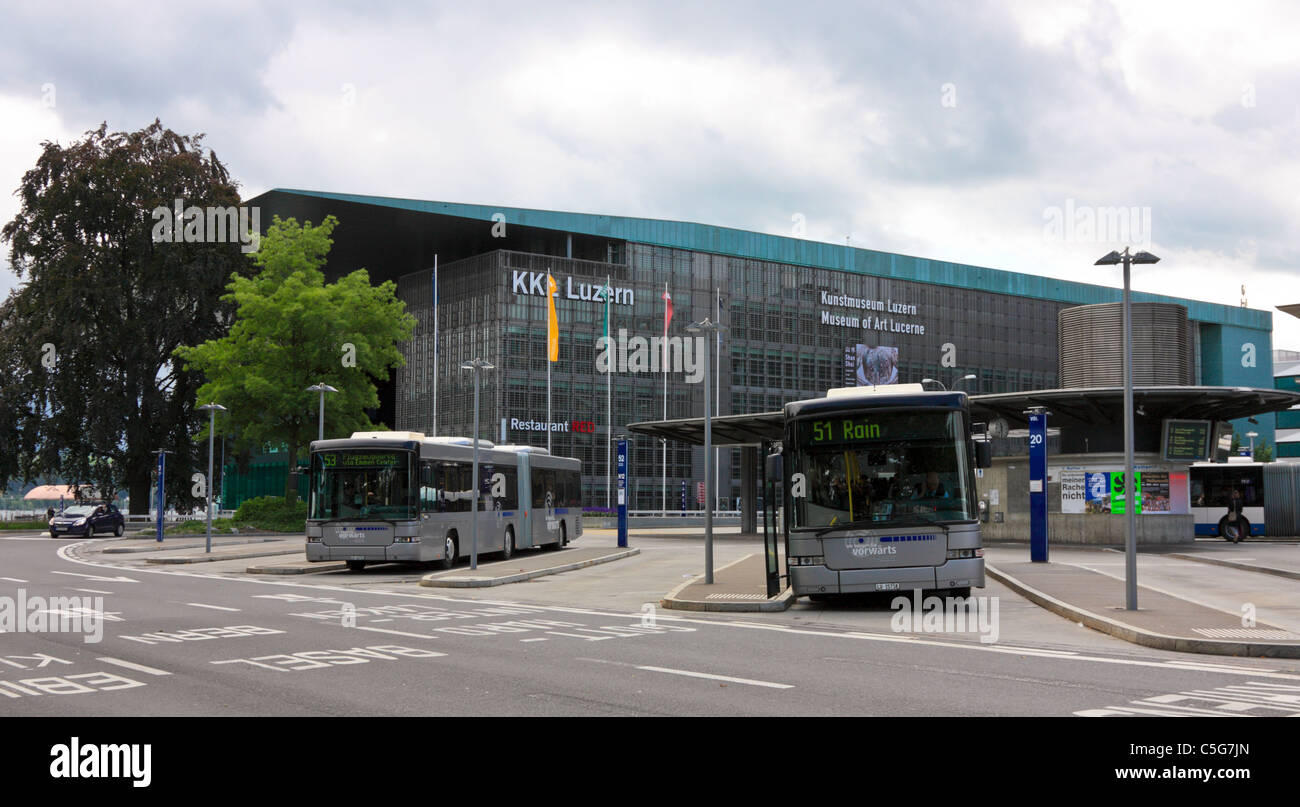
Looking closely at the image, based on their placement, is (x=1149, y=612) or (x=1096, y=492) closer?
(x=1149, y=612)

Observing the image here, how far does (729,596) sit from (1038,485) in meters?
13.0

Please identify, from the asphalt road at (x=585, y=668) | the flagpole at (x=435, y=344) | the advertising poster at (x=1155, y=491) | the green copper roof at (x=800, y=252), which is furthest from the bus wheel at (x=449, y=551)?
the flagpole at (x=435, y=344)

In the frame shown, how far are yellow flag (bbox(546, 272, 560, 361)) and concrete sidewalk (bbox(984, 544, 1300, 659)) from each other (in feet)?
180

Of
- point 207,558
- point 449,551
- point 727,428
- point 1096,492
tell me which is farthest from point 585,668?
point 727,428

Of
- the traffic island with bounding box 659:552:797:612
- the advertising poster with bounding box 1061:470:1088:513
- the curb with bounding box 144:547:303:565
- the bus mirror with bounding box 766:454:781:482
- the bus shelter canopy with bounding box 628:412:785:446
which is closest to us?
the bus mirror with bounding box 766:454:781:482

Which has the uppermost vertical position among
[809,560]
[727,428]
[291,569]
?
[727,428]

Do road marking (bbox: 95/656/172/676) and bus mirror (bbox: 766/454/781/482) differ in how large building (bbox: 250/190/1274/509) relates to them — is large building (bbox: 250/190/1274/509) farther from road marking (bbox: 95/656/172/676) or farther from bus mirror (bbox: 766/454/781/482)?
road marking (bbox: 95/656/172/676)

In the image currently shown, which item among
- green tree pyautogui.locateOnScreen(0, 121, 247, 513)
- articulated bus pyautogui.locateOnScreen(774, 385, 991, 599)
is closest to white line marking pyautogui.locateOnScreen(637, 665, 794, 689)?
articulated bus pyautogui.locateOnScreen(774, 385, 991, 599)

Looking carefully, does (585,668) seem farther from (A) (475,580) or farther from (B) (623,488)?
(B) (623,488)

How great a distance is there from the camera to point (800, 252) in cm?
9350

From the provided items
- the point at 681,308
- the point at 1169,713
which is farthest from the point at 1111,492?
the point at 681,308

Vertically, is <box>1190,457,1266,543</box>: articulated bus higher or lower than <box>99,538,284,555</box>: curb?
higher

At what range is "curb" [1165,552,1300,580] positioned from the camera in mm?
24202

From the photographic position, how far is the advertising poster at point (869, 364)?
310 ft
